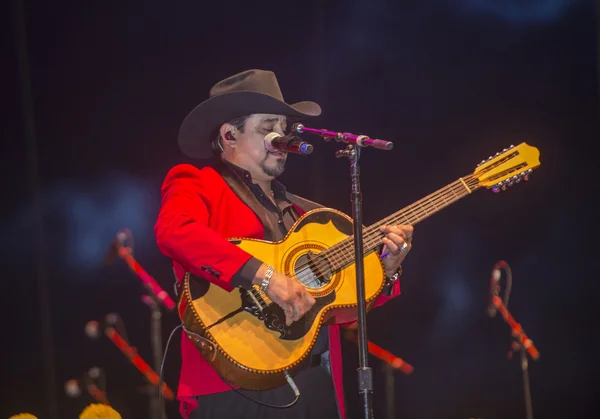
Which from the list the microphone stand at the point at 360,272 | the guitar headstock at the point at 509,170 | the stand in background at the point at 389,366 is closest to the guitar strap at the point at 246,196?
the microphone stand at the point at 360,272

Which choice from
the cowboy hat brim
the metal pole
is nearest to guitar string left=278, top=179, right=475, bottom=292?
the cowboy hat brim

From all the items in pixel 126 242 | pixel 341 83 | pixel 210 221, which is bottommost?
pixel 210 221

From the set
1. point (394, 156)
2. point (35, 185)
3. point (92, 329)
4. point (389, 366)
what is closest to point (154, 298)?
point (92, 329)

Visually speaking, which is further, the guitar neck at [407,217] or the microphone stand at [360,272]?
the guitar neck at [407,217]

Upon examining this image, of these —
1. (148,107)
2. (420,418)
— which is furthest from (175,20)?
(420,418)

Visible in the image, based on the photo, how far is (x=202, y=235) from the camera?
2953mm

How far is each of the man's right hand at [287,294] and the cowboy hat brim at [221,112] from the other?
89cm

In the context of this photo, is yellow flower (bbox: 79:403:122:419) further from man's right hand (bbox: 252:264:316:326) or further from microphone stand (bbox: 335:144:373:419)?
microphone stand (bbox: 335:144:373:419)

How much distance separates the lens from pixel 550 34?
5.79 metres

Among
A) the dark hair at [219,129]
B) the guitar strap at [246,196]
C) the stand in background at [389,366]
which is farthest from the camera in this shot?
the stand in background at [389,366]

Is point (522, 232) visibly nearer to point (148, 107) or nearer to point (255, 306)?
point (148, 107)

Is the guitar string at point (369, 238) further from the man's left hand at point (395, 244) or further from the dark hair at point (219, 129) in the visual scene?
the dark hair at point (219, 129)

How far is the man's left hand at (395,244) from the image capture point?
3.20 meters

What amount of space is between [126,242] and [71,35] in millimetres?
1446
